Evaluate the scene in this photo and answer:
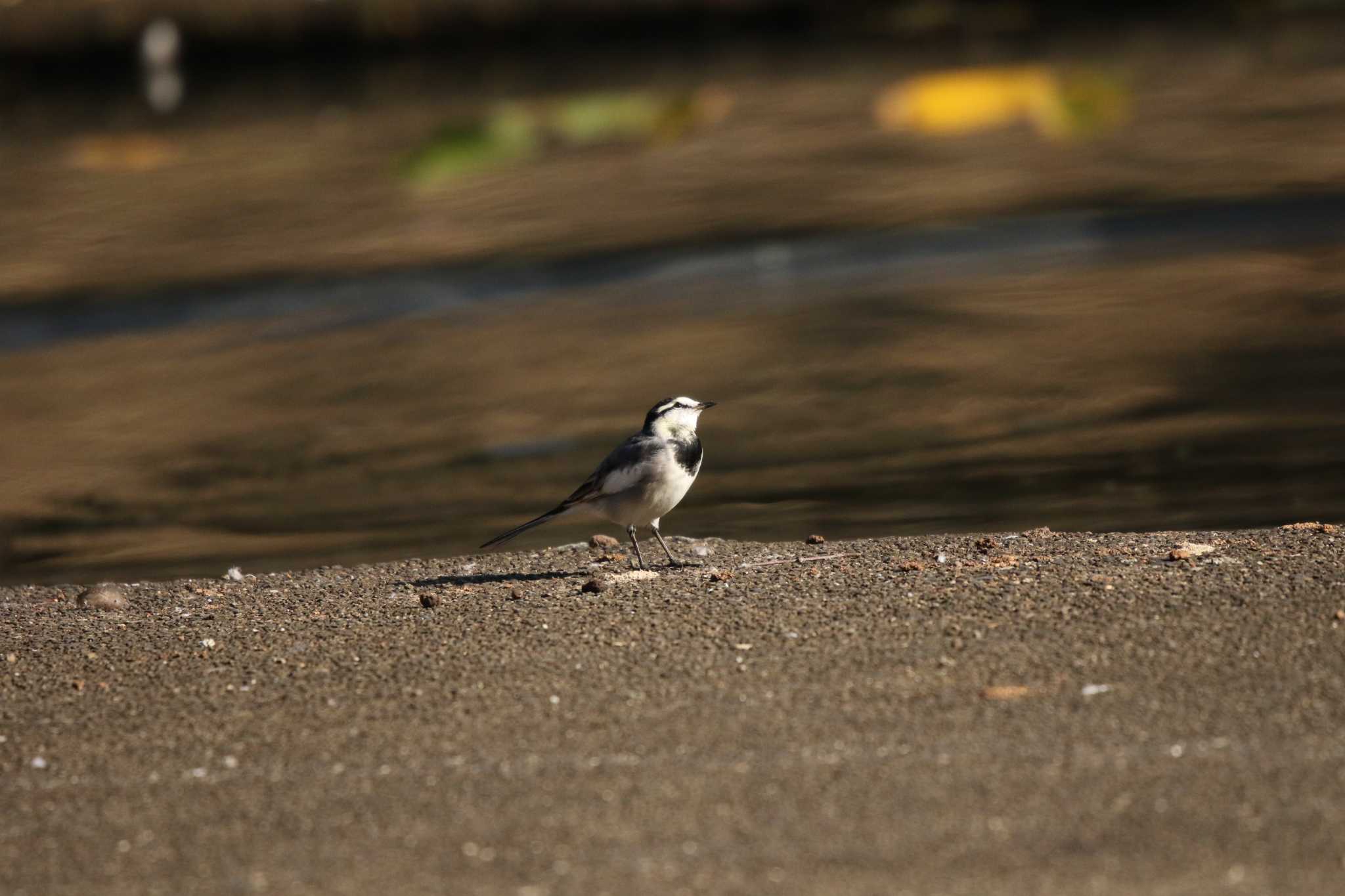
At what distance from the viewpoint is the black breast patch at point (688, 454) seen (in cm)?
669

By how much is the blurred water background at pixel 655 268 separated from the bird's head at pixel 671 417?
83 centimetres

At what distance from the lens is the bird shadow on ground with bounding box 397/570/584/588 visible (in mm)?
6594

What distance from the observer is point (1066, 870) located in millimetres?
3758

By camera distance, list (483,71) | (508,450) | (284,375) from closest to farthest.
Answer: (508,450), (284,375), (483,71)

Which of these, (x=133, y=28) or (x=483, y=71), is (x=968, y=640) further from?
(x=133, y=28)

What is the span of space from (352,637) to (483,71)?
16.0 meters

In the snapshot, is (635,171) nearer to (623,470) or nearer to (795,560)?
(623,470)

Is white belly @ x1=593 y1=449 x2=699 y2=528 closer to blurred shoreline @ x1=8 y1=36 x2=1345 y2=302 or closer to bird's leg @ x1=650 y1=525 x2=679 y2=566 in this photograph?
bird's leg @ x1=650 y1=525 x2=679 y2=566

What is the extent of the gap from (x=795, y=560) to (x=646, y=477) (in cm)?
63

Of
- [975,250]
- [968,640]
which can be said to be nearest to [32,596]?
[968,640]

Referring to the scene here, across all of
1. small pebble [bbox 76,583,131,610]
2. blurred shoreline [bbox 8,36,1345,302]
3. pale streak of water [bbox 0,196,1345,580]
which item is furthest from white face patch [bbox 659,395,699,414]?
blurred shoreline [bbox 8,36,1345,302]

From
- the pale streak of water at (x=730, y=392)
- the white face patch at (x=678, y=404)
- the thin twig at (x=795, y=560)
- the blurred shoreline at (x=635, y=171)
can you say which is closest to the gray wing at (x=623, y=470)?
the white face patch at (x=678, y=404)

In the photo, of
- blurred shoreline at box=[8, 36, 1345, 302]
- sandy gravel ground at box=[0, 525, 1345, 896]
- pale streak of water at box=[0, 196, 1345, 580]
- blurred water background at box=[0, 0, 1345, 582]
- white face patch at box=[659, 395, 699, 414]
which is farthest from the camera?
blurred shoreline at box=[8, 36, 1345, 302]

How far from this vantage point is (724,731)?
466 centimetres
